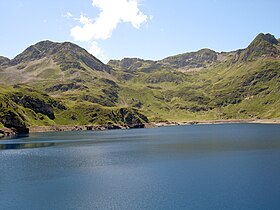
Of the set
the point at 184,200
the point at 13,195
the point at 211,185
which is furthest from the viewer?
the point at 211,185

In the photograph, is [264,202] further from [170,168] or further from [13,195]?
[13,195]

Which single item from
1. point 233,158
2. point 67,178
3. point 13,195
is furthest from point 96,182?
point 233,158

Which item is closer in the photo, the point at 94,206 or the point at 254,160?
the point at 94,206

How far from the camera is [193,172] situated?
105812 mm

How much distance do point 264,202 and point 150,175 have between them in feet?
134

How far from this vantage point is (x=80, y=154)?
6304 inches

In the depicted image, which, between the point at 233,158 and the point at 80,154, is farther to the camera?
Answer: the point at 80,154

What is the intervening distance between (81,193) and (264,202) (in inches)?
1625

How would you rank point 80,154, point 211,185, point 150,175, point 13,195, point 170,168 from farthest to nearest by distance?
point 80,154 < point 170,168 < point 150,175 < point 211,185 < point 13,195

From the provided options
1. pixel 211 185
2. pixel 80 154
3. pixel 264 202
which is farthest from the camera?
pixel 80 154

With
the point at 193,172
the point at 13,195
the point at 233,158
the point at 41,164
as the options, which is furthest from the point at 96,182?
the point at 233,158

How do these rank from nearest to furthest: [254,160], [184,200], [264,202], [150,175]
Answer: [264,202]
[184,200]
[150,175]
[254,160]

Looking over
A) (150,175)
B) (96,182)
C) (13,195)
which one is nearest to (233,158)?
(150,175)

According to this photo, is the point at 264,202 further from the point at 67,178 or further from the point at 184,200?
the point at 67,178
